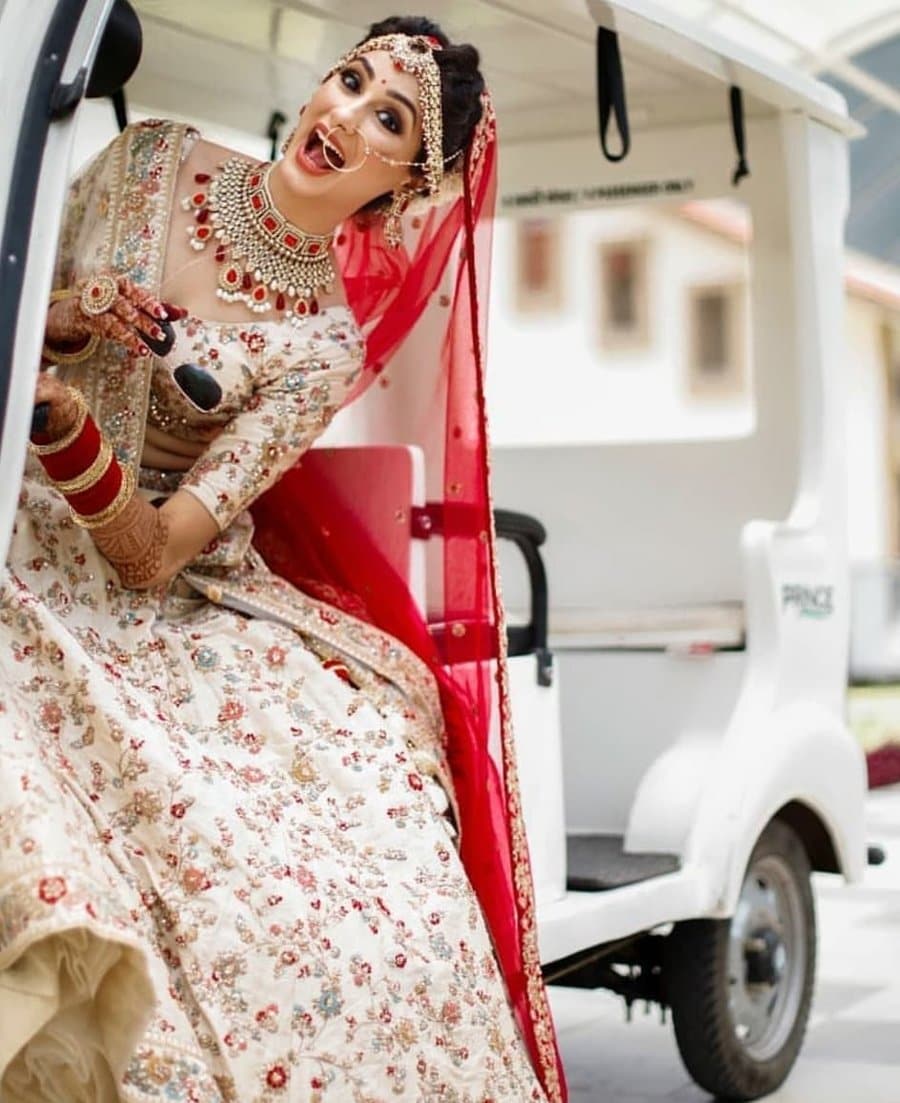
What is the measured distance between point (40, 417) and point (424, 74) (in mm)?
918

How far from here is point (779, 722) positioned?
13.7 feet

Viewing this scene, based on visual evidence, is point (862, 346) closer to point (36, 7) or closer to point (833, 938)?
point (833, 938)

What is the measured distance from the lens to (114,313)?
107 inches

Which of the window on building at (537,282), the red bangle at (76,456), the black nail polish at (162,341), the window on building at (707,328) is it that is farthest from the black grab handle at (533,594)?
the window on building at (537,282)

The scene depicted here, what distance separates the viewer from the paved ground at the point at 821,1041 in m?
4.33

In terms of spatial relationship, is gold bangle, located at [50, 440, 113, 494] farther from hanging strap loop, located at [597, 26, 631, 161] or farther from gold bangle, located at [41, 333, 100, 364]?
hanging strap loop, located at [597, 26, 631, 161]

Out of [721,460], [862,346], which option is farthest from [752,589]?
[862,346]

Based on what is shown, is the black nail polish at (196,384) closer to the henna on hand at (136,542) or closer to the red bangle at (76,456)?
the henna on hand at (136,542)

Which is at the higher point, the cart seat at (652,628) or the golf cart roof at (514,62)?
the golf cart roof at (514,62)

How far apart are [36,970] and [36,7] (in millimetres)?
1058

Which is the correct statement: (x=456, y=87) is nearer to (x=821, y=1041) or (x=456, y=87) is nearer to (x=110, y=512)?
(x=110, y=512)

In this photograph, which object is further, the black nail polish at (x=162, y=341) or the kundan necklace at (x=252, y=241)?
the kundan necklace at (x=252, y=241)

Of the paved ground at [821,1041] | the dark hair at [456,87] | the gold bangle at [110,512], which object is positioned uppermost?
the dark hair at [456,87]

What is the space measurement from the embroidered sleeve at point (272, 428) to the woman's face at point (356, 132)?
0.24 metres
